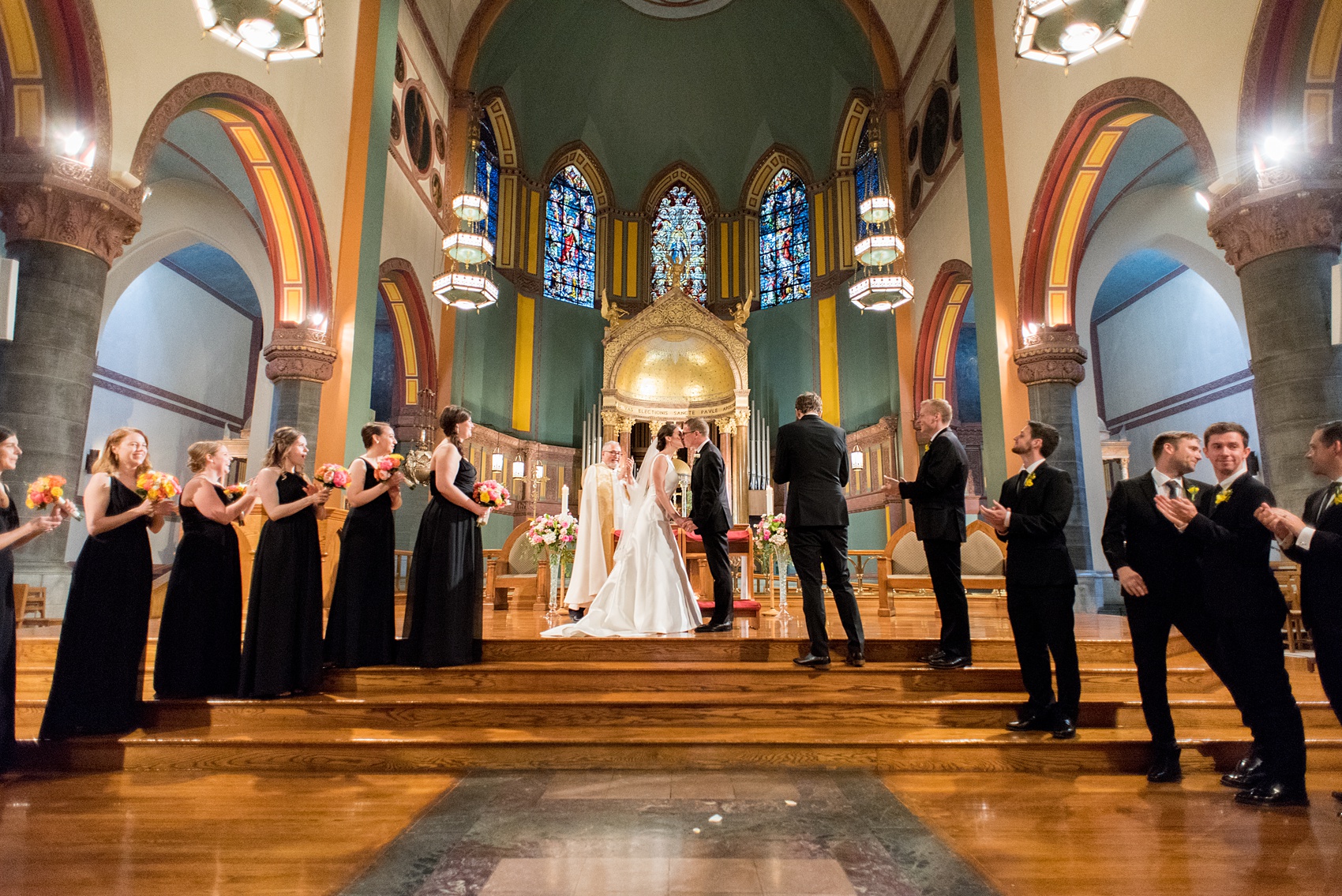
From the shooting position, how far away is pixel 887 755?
366 centimetres

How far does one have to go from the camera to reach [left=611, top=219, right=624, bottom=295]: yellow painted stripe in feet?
59.6

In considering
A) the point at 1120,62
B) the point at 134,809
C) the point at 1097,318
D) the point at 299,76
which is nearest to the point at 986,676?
the point at 134,809

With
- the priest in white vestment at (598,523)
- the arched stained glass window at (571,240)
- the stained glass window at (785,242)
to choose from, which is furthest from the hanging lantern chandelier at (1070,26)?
the arched stained glass window at (571,240)

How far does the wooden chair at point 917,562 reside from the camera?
291 inches

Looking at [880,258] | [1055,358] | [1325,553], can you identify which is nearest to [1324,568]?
[1325,553]

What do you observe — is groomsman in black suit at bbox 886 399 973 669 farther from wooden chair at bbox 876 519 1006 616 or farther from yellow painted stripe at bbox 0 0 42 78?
yellow painted stripe at bbox 0 0 42 78

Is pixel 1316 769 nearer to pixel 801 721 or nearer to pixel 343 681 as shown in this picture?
pixel 801 721

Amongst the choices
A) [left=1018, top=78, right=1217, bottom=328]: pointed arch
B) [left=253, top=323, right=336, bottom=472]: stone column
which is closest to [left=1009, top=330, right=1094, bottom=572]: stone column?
[left=1018, top=78, right=1217, bottom=328]: pointed arch

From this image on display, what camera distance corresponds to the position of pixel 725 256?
720 inches

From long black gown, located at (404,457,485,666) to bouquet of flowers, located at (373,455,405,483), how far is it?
0.24 meters

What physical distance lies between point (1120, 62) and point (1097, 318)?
9.64 meters

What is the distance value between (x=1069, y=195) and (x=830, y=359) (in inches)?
291

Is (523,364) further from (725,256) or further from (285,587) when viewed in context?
(285,587)

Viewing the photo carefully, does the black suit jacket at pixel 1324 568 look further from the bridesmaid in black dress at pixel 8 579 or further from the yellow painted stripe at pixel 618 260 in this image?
the yellow painted stripe at pixel 618 260
